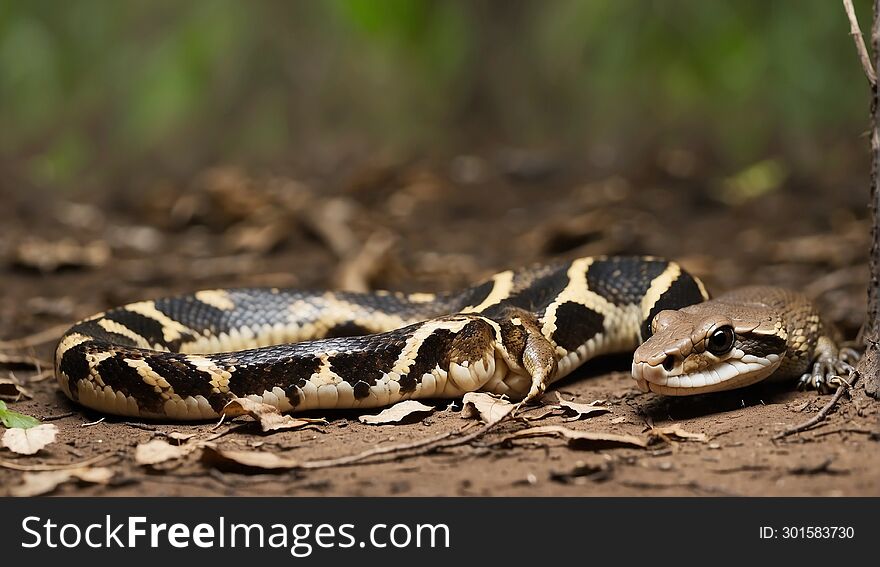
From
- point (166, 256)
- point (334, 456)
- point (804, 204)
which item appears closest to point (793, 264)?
point (804, 204)

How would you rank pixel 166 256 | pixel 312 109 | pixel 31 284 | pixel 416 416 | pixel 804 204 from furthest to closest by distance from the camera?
pixel 312 109 → pixel 804 204 → pixel 166 256 → pixel 31 284 → pixel 416 416

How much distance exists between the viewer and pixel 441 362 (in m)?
5.08

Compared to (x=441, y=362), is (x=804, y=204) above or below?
above

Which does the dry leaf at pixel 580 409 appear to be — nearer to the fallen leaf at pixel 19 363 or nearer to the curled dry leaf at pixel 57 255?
the fallen leaf at pixel 19 363

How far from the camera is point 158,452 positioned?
4098mm

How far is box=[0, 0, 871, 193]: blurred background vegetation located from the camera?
13312mm

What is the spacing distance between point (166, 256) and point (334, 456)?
676 centimetres

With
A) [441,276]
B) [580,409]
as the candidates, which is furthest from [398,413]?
[441,276]

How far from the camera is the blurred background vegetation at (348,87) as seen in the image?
13312mm

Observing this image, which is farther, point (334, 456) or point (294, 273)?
point (294, 273)

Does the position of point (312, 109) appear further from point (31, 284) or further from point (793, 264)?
point (793, 264)

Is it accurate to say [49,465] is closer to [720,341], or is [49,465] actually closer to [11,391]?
[11,391]

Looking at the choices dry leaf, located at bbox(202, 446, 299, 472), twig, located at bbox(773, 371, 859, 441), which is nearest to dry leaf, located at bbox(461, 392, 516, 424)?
dry leaf, located at bbox(202, 446, 299, 472)

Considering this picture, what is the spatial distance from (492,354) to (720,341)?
131cm
